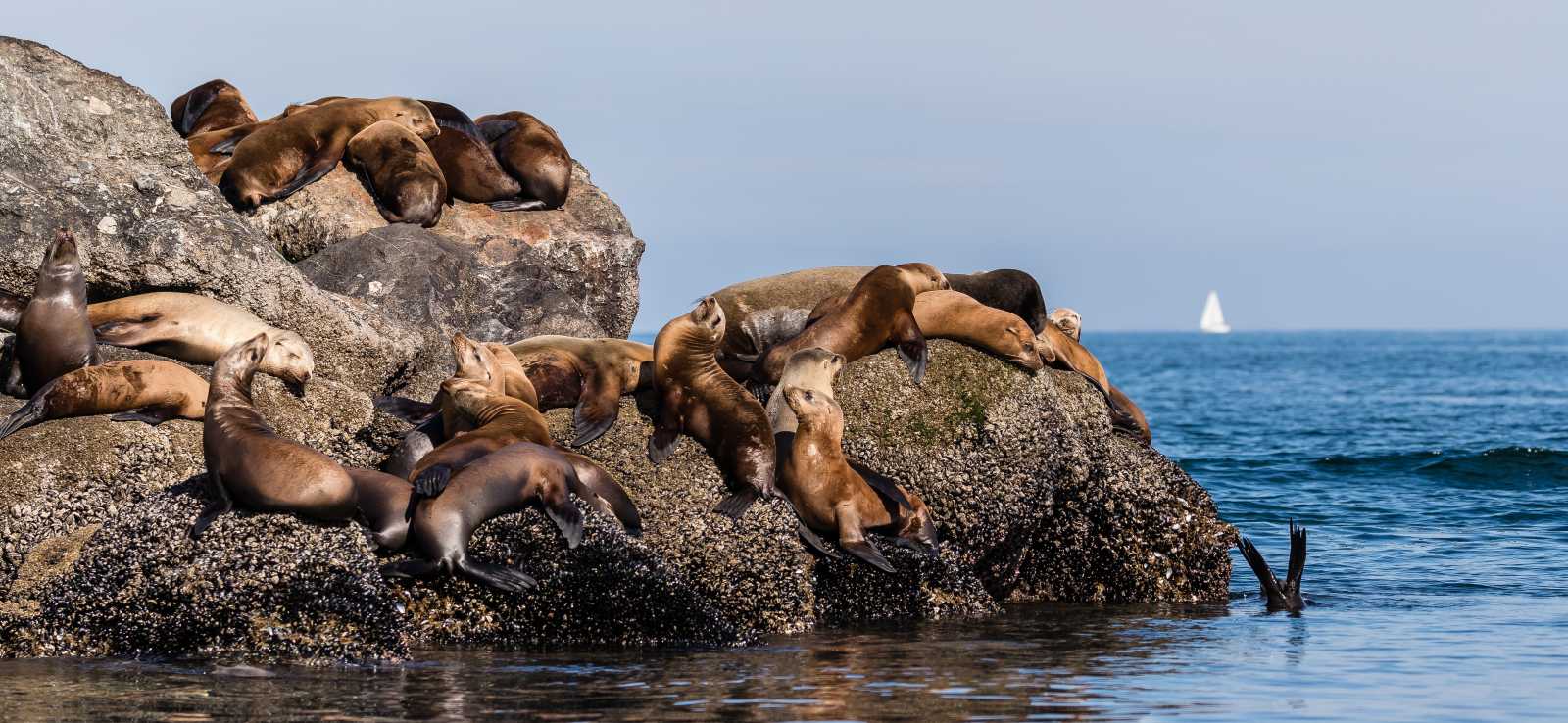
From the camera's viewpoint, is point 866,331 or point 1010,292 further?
point 1010,292

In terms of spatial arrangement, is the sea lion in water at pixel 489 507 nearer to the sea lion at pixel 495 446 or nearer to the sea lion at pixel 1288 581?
the sea lion at pixel 495 446

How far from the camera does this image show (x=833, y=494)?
949cm

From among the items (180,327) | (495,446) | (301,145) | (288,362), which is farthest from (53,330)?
(301,145)

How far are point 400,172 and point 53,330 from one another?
4365 millimetres

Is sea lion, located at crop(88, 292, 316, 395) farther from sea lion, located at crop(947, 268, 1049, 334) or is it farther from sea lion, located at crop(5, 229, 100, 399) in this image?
sea lion, located at crop(947, 268, 1049, 334)

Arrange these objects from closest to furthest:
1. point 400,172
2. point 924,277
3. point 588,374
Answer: point 588,374 → point 924,277 → point 400,172

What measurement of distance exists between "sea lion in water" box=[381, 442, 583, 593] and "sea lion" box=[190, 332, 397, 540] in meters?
0.18

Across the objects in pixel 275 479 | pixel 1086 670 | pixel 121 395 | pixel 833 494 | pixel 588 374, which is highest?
pixel 588 374

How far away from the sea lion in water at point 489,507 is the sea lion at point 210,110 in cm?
787

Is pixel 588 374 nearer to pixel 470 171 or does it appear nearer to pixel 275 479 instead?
pixel 275 479

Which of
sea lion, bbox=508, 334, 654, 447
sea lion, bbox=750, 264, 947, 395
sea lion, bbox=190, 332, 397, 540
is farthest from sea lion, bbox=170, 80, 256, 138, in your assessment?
sea lion, bbox=190, 332, 397, 540

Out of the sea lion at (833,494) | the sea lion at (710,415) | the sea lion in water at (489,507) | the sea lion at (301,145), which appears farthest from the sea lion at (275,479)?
the sea lion at (301,145)

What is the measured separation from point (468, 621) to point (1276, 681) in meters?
3.59

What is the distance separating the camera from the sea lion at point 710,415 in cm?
926
